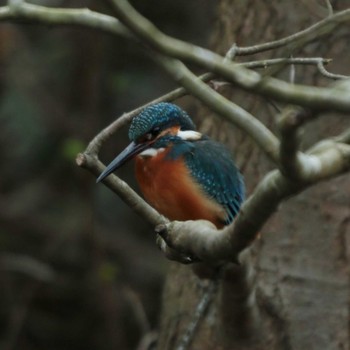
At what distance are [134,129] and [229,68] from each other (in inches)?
62.4

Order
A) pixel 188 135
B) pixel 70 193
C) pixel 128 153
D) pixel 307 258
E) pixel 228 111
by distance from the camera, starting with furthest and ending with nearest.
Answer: pixel 70 193
pixel 307 258
pixel 188 135
pixel 128 153
pixel 228 111

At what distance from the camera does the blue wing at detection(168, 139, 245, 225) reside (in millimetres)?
3930

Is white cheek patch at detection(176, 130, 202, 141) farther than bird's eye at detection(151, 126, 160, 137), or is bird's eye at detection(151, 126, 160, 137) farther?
white cheek patch at detection(176, 130, 202, 141)

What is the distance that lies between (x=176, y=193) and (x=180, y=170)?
3.9 inches

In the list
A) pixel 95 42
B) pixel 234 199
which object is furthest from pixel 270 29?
pixel 95 42

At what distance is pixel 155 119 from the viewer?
390 centimetres

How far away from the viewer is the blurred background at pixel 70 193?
6.72 m

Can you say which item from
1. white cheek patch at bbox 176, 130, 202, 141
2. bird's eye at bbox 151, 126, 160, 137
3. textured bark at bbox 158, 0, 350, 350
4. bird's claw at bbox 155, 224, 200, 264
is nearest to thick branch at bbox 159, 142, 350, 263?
bird's claw at bbox 155, 224, 200, 264

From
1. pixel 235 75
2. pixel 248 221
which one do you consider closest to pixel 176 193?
pixel 248 221

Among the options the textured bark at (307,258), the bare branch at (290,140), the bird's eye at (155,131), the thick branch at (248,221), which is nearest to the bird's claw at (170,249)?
the thick branch at (248,221)

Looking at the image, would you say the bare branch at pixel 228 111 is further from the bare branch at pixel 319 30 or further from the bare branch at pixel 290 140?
the bare branch at pixel 319 30

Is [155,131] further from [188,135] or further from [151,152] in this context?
[188,135]

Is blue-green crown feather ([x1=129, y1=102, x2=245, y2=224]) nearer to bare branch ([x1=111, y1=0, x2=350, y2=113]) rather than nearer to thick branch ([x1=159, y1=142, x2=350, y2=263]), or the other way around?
thick branch ([x1=159, y1=142, x2=350, y2=263])

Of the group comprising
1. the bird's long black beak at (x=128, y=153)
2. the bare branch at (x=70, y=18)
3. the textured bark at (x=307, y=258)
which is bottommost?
the textured bark at (x=307, y=258)
